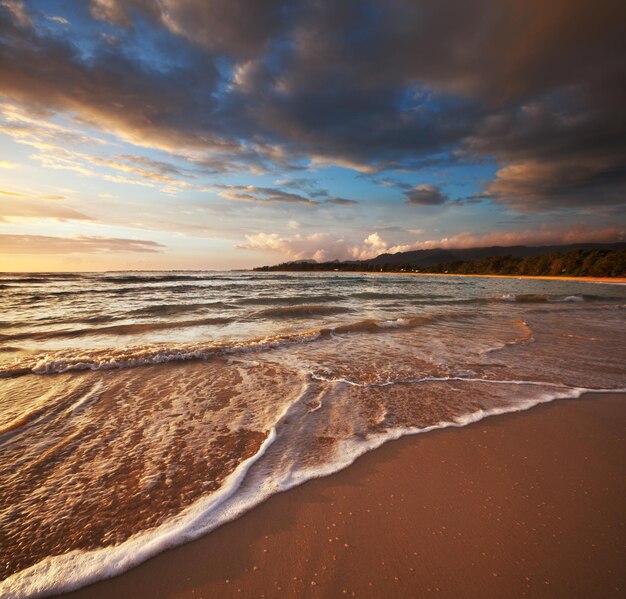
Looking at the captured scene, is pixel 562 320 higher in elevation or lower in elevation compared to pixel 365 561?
lower

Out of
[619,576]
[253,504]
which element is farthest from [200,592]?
[619,576]

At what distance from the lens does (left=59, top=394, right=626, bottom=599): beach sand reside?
1.87 meters

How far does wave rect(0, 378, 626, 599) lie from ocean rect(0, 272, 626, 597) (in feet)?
0.04

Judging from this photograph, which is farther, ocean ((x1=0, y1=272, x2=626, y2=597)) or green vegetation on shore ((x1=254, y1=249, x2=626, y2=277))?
green vegetation on shore ((x1=254, y1=249, x2=626, y2=277))

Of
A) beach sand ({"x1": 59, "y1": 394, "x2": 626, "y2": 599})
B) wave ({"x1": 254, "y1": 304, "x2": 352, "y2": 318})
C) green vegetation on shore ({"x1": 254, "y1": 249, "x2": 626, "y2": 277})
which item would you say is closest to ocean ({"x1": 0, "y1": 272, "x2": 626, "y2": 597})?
beach sand ({"x1": 59, "y1": 394, "x2": 626, "y2": 599})

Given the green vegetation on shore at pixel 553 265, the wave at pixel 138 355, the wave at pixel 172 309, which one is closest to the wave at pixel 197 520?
the wave at pixel 138 355

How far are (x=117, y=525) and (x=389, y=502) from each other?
223cm

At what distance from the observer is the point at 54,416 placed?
4227mm

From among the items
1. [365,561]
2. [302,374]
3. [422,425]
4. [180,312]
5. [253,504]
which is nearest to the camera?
[365,561]

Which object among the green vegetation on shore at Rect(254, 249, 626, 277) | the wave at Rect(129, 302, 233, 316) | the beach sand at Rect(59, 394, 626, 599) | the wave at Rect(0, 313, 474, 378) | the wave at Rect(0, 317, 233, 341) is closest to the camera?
the beach sand at Rect(59, 394, 626, 599)

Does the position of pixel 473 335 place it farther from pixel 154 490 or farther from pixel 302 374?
pixel 154 490

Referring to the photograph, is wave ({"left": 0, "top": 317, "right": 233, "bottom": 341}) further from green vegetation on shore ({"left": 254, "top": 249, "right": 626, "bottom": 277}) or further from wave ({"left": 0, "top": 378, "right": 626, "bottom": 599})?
green vegetation on shore ({"left": 254, "top": 249, "right": 626, "bottom": 277})

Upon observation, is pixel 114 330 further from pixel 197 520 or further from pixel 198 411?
pixel 197 520

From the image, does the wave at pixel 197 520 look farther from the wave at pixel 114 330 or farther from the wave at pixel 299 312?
the wave at pixel 299 312
